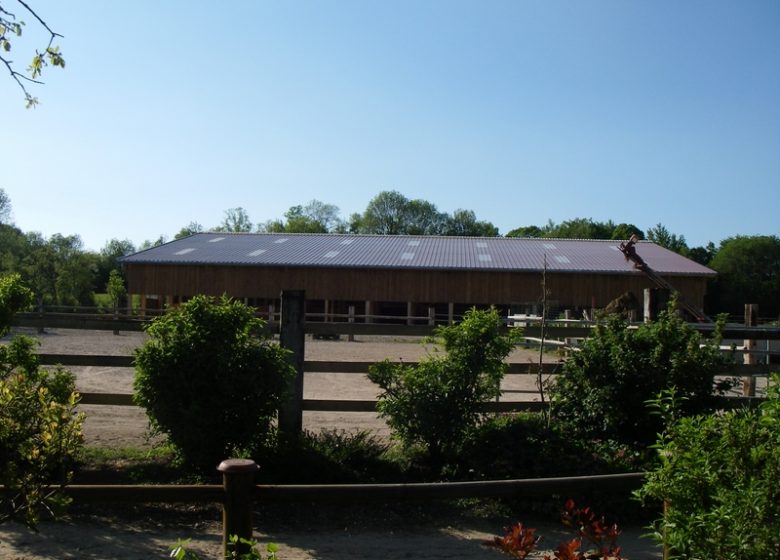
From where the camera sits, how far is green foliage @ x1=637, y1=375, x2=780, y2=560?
8.57 ft

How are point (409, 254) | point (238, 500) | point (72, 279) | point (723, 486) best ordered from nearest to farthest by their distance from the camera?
point (723, 486) → point (238, 500) → point (409, 254) → point (72, 279)

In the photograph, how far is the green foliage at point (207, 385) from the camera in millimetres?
6441

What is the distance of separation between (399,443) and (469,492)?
11.9 feet

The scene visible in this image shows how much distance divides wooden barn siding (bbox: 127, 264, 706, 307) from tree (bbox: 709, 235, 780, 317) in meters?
27.4

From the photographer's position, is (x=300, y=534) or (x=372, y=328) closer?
(x=300, y=534)

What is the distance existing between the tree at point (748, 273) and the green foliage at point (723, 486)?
65.2 m

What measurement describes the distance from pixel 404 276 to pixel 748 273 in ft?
148

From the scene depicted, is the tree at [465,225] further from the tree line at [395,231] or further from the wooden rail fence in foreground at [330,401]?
the wooden rail fence in foreground at [330,401]

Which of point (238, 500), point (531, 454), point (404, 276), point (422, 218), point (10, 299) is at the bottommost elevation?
point (531, 454)

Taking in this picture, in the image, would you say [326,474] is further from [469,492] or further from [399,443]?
[469,492]

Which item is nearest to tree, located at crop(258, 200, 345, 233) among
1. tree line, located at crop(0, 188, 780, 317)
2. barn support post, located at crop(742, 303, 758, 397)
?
tree line, located at crop(0, 188, 780, 317)

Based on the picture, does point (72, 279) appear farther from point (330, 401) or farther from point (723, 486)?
point (723, 486)

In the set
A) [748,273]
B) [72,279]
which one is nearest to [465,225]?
[748,273]

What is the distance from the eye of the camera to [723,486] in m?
2.80
